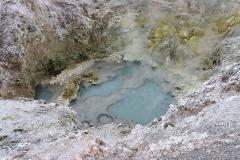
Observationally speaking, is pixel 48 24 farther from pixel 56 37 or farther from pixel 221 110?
pixel 221 110

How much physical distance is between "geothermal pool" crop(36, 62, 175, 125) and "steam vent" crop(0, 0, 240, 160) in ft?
0.28

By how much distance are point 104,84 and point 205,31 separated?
37.4 feet

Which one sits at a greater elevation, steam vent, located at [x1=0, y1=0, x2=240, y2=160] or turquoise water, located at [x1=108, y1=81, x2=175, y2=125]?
steam vent, located at [x1=0, y1=0, x2=240, y2=160]

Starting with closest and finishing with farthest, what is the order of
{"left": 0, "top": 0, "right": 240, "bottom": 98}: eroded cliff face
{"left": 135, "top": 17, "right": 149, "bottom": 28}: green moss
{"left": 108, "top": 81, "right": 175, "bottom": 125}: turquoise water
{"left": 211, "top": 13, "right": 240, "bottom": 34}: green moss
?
{"left": 108, "top": 81, "right": 175, "bottom": 125}: turquoise water < {"left": 0, "top": 0, "right": 240, "bottom": 98}: eroded cliff face < {"left": 211, "top": 13, "right": 240, "bottom": 34}: green moss < {"left": 135, "top": 17, "right": 149, "bottom": 28}: green moss

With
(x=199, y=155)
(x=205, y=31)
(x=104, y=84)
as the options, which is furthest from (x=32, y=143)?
(x=205, y=31)

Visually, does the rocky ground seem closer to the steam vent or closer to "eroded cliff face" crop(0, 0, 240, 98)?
the steam vent

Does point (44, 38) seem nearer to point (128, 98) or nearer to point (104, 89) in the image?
point (104, 89)

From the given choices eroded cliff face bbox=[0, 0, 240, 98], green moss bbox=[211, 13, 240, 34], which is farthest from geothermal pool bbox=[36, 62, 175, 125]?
green moss bbox=[211, 13, 240, 34]

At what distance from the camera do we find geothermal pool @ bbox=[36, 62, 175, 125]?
76.9 feet

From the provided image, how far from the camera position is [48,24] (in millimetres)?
28438

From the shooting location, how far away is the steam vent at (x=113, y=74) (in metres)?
13.9

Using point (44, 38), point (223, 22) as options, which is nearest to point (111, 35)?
point (44, 38)

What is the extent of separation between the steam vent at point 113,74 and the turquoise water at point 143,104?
82mm

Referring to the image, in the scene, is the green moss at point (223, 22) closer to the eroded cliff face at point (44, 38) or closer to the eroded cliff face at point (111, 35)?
the eroded cliff face at point (111, 35)
